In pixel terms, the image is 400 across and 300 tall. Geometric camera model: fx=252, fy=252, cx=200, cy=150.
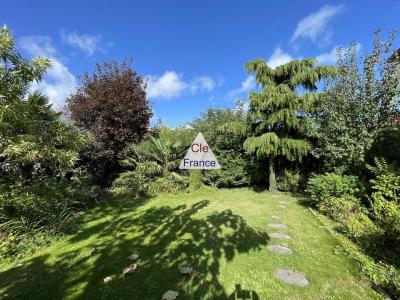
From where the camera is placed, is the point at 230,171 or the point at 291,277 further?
the point at 230,171

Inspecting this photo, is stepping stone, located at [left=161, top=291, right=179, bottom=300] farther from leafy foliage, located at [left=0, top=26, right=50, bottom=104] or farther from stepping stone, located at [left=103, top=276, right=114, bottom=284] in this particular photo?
leafy foliage, located at [left=0, top=26, right=50, bottom=104]

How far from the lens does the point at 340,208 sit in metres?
6.00

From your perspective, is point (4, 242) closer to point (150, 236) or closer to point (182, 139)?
point (150, 236)

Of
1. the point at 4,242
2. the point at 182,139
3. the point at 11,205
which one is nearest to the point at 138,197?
the point at 182,139

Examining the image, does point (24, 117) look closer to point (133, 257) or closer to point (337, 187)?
point (133, 257)

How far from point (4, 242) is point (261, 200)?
7025 mm

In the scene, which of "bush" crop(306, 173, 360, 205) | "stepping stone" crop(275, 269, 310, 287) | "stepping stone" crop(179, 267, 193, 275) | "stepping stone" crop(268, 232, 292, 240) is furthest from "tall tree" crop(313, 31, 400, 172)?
"stepping stone" crop(179, 267, 193, 275)

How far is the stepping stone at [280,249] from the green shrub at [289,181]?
6.15 metres

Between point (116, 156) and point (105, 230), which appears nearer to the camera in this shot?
point (105, 230)

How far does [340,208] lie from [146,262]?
4.67m

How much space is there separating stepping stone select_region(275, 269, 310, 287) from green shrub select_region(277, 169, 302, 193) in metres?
7.07

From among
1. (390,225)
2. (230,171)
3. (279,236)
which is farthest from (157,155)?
(390,225)

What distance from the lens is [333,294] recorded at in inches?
120

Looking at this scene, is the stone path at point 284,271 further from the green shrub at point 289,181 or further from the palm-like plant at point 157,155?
the palm-like plant at point 157,155
